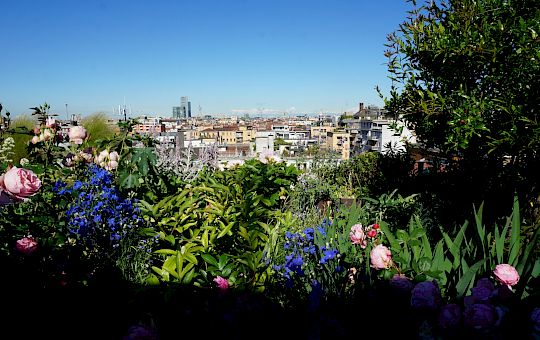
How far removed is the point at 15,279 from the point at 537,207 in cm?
306

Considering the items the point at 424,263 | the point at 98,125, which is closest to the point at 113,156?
the point at 424,263

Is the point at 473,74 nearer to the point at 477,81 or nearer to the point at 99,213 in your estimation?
the point at 477,81

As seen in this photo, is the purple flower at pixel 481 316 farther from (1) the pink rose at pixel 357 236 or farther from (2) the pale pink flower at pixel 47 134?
(2) the pale pink flower at pixel 47 134

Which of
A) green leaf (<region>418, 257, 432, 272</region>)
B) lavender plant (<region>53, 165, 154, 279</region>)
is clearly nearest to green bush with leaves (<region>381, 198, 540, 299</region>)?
green leaf (<region>418, 257, 432, 272</region>)

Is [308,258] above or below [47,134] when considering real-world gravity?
below

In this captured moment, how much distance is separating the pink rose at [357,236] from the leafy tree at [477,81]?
93cm

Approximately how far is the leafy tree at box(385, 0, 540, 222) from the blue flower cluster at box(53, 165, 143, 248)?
1900 mm

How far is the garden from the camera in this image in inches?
38.3

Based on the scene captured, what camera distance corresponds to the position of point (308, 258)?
167cm

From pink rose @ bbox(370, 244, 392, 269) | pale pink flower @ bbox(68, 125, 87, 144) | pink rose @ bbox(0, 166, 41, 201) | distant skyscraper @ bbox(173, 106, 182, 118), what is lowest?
pink rose @ bbox(370, 244, 392, 269)

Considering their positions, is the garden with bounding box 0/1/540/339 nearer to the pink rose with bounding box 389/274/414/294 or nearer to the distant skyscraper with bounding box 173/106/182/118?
the pink rose with bounding box 389/274/414/294

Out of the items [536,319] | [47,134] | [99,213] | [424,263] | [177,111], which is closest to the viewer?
[536,319]

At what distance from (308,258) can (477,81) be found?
5.74ft

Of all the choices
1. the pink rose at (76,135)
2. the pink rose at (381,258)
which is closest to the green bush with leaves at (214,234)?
the pink rose at (381,258)
